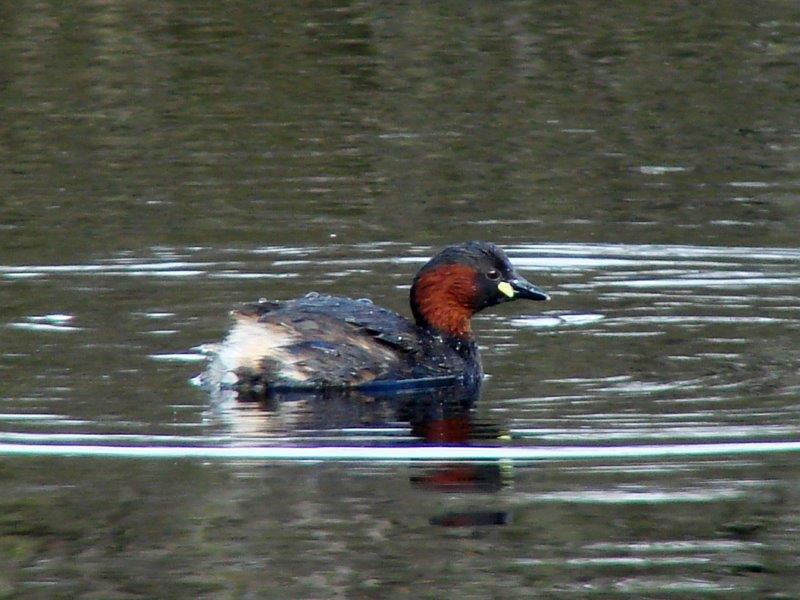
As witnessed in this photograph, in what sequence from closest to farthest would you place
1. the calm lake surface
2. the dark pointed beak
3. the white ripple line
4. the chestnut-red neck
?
the calm lake surface → the white ripple line → the chestnut-red neck → the dark pointed beak

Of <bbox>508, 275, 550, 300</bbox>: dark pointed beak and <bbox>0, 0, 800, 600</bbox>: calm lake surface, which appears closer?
<bbox>0, 0, 800, 600</bbox>: calm lake surface

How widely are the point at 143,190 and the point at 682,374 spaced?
608cm

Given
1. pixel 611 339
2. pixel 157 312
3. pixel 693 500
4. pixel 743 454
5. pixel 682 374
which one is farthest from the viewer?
pixel 157 312

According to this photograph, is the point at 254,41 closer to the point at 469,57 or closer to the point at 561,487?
the point at 469,57

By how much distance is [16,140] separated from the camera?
15.5 metres

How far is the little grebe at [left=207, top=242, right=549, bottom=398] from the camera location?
27.6 feet

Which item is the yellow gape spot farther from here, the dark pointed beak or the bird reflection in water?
the bird reflection in water

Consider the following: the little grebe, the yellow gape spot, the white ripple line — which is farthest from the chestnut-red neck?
the white ripple line

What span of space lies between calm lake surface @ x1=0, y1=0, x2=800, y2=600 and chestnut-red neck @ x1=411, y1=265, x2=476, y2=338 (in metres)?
0.42

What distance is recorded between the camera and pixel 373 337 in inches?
339

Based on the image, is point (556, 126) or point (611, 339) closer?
point (611, 339)

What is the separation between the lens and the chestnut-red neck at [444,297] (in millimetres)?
9016

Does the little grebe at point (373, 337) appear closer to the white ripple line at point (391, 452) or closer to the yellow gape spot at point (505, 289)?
the yellow gape spot at point (505, 289)

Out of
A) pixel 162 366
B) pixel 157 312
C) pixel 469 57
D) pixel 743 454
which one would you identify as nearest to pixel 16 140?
pixel 469 57
